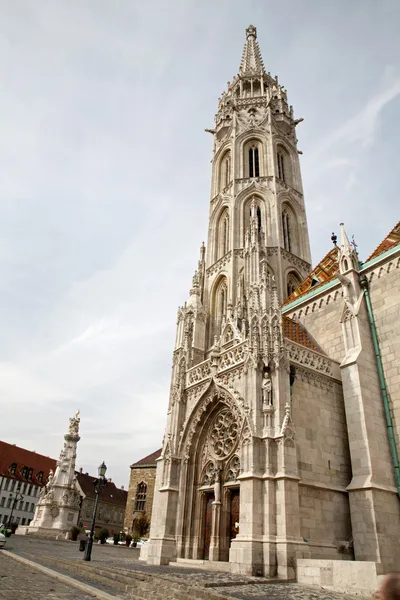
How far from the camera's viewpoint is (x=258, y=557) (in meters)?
11.0

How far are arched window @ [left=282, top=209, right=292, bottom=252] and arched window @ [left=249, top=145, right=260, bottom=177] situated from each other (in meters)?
3.58

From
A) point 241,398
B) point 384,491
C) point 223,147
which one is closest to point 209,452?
point 241,398

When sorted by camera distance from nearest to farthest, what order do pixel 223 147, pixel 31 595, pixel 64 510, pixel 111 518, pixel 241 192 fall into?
pixel 31 595 < pixel 241 192 < pixel 223 147 < pixel 64 510 < pixel 111 518

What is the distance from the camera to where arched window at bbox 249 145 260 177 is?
28.4 metres

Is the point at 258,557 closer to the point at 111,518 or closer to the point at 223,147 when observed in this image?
the point at 223,147

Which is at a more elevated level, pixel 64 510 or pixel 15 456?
pixel 15 456

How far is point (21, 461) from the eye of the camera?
55.4 metres

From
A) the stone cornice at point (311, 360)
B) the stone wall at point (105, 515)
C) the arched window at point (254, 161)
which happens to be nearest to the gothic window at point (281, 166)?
the arched window at point (254, 161)

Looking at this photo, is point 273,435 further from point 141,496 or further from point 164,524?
point 141,496

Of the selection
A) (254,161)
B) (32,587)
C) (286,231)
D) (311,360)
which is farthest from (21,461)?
(32,587)

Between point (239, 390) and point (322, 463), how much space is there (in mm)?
3482

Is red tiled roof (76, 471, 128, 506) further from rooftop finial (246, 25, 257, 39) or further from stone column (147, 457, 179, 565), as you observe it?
rooftop finial (246, 25, 257, 39)

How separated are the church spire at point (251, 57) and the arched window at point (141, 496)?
39.2m

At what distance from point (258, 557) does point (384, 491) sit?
178 inches
